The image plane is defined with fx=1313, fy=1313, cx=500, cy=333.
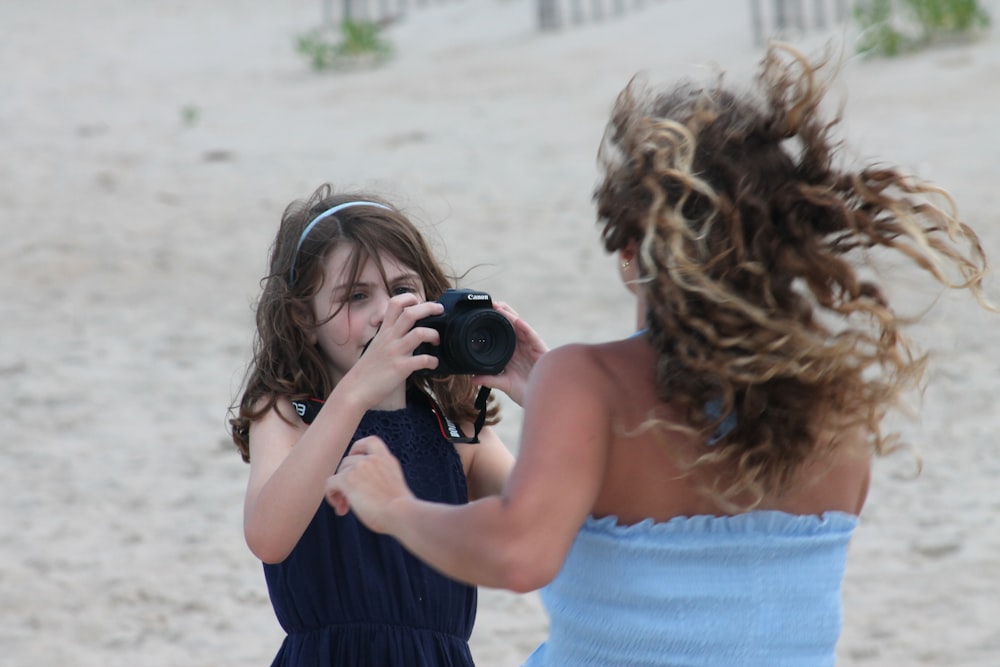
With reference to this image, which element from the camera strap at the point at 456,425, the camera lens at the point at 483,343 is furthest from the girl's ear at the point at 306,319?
the camera lens at the point at 483,343

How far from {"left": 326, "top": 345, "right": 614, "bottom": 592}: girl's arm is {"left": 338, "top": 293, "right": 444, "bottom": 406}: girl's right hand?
Answer: 1.41ft

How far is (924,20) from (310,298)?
9769 mm

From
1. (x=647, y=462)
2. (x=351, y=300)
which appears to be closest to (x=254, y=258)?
(x=351, y=300)

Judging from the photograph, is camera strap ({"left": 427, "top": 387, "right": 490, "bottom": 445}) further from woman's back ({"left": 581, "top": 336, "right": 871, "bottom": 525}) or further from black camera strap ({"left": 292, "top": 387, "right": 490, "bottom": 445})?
woman's back ({"left": 581, "top": 336, "right": 871, "bottom": 525})

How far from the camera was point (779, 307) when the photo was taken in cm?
148

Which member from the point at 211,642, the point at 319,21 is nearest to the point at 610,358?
the point at 211,642

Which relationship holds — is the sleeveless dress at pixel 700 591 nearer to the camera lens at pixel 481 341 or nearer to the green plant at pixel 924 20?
Result: the camera lens at pixel 481 341

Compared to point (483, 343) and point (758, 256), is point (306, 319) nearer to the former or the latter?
point (483, 343)

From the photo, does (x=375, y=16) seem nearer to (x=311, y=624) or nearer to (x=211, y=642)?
(x=211, y=642)

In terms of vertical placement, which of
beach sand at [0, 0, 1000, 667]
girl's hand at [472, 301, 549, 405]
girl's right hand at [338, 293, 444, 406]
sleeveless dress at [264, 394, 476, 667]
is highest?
girl's right hand at [338, 293, 444, 406]

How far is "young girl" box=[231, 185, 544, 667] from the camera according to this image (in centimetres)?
206

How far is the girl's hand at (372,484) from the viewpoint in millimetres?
1567

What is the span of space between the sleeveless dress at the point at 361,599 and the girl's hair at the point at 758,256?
2.46 ft

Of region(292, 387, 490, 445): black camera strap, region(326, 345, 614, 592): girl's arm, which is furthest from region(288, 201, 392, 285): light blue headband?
region(326, 345, 614, 592): girl's arm
